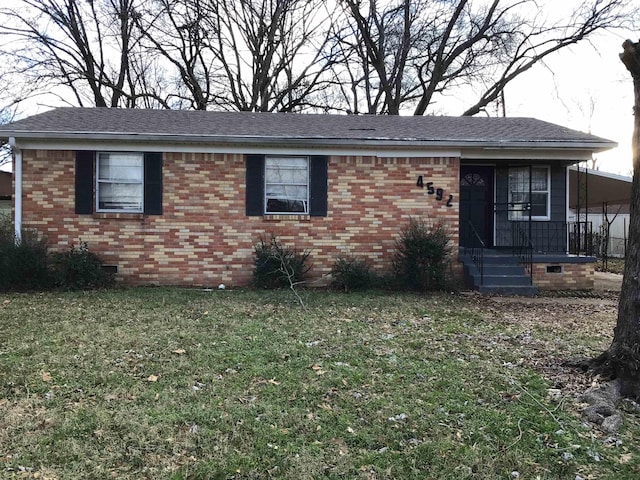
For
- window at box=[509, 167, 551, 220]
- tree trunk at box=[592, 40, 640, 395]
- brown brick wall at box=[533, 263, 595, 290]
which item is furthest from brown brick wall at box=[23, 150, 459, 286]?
tree trunk at box=[592, 40, 640, 395]

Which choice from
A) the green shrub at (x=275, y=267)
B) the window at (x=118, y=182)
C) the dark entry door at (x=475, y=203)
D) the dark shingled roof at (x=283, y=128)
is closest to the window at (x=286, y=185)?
the dark shingled roof at (x=283, y=128)

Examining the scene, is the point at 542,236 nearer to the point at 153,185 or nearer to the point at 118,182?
the point at 153,185

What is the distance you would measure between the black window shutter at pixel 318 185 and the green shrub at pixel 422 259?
1.84m

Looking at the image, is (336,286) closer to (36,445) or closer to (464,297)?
(464,297)

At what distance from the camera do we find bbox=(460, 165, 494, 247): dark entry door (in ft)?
37.8

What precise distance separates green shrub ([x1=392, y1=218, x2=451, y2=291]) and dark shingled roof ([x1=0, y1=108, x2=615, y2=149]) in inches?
79.4

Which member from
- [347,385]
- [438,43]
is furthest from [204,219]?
[438,43]

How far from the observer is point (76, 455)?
112 inches

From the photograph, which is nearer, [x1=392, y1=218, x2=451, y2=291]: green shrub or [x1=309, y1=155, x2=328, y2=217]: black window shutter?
[x1=392, y1=218, x2=451, y2=291]: green shrub

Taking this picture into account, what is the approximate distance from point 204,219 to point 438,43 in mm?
17868

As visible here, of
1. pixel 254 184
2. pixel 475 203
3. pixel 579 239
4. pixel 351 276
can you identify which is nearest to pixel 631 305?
pixel 351 276

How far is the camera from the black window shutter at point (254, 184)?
31.6 ft

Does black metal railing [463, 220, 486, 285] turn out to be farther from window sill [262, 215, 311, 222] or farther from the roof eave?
window sill [262, 215, 311, 222]

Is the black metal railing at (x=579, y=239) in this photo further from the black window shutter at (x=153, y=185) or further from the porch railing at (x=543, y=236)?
the black window shutter at (x=153, y=185)
